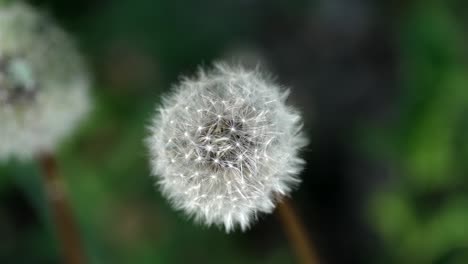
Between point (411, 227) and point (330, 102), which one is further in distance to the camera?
point (330, 102)

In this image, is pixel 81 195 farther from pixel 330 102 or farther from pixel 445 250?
pixel 445 250

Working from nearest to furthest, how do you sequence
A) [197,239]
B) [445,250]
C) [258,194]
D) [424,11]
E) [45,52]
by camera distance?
1. [258,194]
2. [45,52]
3. [445,250]
4. [424,11]
5. [197,239]

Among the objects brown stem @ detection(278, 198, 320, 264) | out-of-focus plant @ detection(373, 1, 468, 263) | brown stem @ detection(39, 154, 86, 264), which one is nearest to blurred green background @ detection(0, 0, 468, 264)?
out-of-focus plant @ detection(373, 1, 468, 263)

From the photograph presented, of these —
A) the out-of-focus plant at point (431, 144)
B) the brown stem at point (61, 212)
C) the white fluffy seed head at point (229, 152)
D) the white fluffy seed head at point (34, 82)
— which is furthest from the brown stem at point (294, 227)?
the brown stem at point (61, 212)

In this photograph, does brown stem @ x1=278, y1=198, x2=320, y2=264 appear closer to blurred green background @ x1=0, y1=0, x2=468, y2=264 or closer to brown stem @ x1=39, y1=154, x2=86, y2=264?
blurred green background @ x1=0, y1=0, x2=468, y2=264

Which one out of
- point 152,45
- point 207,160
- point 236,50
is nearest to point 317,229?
point 236,50

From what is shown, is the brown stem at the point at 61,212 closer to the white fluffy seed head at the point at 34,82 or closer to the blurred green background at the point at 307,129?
the white fluffy seed head at the point at 34,82
